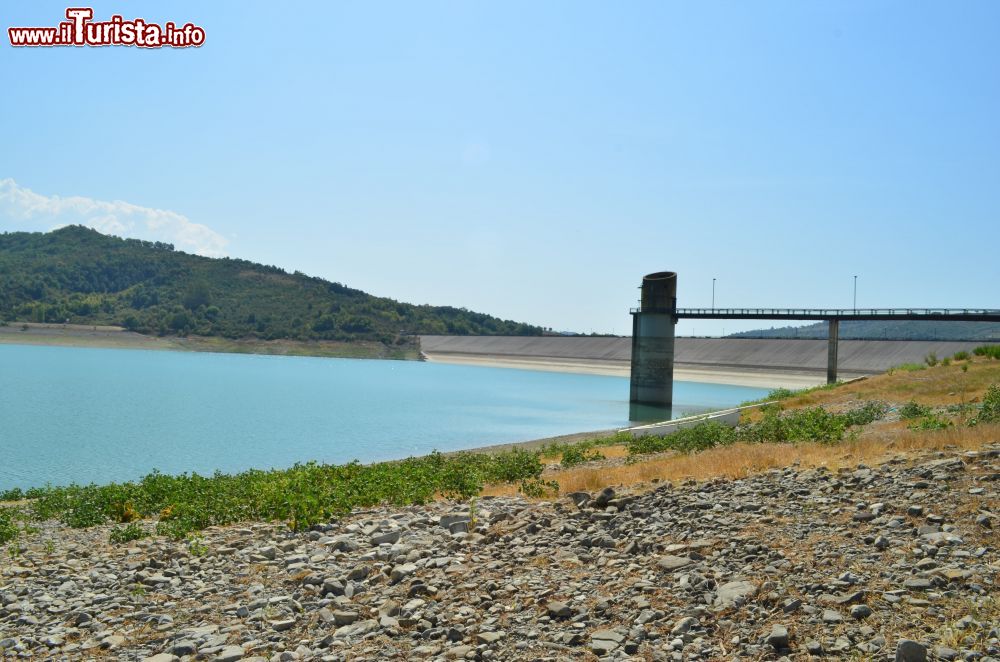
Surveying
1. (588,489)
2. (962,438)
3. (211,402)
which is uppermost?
(962,438)

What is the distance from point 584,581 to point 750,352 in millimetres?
142013

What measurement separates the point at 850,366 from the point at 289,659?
12092 cm

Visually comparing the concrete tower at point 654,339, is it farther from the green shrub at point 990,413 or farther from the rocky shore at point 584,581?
the rocky shore at point 584,581

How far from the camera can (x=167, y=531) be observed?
1366 cm

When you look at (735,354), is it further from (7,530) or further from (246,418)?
(7,530)

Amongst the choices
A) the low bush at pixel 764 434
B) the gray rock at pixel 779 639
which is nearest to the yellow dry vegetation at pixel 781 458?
the low bush at pixel 764 434

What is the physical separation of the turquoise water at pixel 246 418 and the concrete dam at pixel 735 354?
819 inches

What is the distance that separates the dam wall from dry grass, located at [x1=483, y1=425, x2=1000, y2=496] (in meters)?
104

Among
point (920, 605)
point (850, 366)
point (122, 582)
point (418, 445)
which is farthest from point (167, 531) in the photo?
point (850, 366)

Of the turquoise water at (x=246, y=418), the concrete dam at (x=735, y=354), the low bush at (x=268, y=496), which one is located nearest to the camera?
the low bush at (x=268, y=496)

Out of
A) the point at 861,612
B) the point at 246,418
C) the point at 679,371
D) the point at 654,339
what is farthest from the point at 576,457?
the point at 679,371

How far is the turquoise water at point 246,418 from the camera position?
37812 millimetres

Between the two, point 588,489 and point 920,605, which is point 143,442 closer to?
point 588,489

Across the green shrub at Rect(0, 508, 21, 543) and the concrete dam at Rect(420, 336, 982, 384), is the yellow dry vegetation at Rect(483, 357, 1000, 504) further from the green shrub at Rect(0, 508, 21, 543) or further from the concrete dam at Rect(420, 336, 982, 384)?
the concrete dam at Rect(420, 336, 982, 384)
